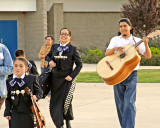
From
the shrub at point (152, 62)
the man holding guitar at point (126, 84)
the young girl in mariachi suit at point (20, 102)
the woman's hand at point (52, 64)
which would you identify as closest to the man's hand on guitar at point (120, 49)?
the man holding guitar at point (126, 84)

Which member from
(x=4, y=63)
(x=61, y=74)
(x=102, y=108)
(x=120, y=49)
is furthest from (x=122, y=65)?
(x=102, y=108)

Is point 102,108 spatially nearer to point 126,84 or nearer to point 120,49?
point 126,84

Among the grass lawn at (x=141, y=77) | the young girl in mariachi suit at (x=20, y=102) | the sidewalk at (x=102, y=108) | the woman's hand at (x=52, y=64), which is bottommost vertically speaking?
the sidewalk at (x=102, y=108)

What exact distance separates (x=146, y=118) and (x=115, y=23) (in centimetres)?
2280

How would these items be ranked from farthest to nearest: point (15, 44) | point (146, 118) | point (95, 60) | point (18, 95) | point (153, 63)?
point (15, 44) → point (95, 60) → point (153, 63) → point (146, 118) → point (18, 95)

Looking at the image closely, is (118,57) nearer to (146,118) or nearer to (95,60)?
(146,118)

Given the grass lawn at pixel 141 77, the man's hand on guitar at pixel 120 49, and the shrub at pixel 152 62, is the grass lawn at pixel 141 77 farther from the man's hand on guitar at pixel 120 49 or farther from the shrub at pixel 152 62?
the man's hand on guitar at pixel 120 49

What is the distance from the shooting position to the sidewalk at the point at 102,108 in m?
8.41

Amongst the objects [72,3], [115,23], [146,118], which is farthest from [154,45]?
[146,118]

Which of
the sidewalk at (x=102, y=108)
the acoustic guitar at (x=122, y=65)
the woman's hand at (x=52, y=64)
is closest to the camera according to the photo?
the acoustic guitar at (x=122, y=65)

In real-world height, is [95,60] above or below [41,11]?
below

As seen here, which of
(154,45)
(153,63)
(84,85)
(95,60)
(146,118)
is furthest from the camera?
(154,45)

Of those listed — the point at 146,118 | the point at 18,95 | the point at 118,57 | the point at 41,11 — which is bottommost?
the point at 146,118

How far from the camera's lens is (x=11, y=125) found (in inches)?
233
